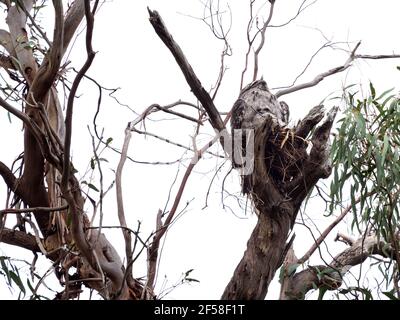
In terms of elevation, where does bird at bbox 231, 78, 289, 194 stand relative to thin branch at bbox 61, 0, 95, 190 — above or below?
above

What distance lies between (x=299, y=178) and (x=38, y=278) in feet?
3.24

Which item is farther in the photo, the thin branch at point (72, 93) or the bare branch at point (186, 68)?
the bare branch at point (186, 68)

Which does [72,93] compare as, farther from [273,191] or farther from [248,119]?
[273,191]

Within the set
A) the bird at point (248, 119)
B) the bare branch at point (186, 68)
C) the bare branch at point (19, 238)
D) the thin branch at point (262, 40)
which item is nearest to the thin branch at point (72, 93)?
A: the bare branch at point (186, 68)

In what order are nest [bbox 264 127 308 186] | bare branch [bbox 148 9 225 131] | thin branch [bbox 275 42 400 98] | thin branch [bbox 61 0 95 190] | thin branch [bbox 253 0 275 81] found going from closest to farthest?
1. thin branch [bbox 61 0 95 190]
2. bare branch [bbox 148 9 225 131]
3. nest [bbox 264 127 308 186]
4. thin branch [bbox 275 42 400 98]
5. thin branch [bbox 253 0 275 81]

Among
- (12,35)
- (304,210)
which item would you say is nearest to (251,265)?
(304,210)

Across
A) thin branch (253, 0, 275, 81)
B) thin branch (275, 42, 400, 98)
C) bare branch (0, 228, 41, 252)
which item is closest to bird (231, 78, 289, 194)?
thin branch (275, 42, 400, 98)

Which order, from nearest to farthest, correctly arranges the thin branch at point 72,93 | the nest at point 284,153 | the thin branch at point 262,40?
1. the thin branch at point 72,93
2. the nest at point 284,153
3. the thin branch at point 262,40

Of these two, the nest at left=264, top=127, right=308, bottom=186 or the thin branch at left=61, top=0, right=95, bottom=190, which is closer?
the thin branch at left=61, top=0, right=95, bottom=190

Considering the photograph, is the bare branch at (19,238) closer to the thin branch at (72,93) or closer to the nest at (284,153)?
the thin branch at (72,93)

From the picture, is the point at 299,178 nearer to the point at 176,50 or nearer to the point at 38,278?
the point at 176,50

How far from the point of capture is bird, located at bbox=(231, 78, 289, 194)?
2430 millimetres

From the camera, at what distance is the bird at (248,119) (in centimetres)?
243

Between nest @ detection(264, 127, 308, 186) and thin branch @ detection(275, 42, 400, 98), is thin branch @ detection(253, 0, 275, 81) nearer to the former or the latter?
thin branch @ detection(275, 42, 400, 98)
